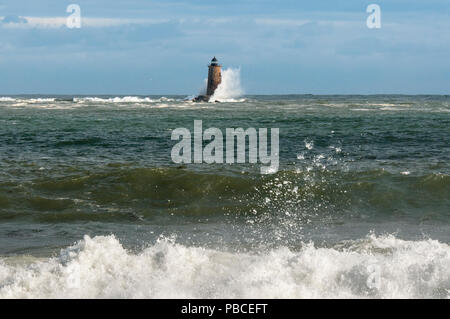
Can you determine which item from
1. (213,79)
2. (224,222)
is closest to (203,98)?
(213,79)

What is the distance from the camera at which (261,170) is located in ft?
53.3

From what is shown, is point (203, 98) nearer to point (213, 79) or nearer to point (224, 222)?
point (213, 79)

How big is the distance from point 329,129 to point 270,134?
4137 millimetres

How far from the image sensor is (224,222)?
11.6m

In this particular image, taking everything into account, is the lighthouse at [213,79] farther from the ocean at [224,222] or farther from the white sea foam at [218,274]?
the white sea foam at [218,274]

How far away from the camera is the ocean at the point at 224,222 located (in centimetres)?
714

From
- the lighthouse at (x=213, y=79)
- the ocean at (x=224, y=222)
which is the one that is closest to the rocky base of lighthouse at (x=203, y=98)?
the lighthouse at (x=213, y=79)

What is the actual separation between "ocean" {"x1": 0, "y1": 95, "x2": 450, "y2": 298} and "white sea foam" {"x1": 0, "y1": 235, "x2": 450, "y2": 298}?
22 millimetres

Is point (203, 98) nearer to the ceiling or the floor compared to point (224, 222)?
nearer to the ceiling

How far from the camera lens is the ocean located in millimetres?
7141

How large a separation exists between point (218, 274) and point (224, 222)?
13.7ft

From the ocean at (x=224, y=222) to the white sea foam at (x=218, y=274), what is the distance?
0.02m
